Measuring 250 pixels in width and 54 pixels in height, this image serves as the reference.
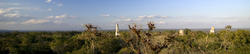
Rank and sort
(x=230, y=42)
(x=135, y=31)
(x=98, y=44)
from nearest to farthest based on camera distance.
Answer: (x=135, y=31) → (x=98, y=44) → (x=230, y=42)

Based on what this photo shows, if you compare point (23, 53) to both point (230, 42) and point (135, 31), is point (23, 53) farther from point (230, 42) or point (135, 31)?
point (230, 42)

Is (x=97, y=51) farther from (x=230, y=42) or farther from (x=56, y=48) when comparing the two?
→ (x=230, y=42)

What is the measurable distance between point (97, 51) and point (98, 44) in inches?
26.4

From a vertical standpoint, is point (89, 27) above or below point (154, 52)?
above

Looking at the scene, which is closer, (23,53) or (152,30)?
(152,30)

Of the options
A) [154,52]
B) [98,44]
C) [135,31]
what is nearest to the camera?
[135,31]

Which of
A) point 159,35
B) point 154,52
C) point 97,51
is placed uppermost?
point 159,35

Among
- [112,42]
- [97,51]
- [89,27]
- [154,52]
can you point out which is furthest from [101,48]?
[154,52]

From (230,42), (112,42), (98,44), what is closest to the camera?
(98,44)

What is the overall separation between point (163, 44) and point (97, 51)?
10797 mm

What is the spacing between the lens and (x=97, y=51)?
1783 centimetres

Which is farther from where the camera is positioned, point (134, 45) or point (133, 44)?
point (134, 45)

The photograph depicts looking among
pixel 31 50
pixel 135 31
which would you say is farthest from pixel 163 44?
pixel 31 50

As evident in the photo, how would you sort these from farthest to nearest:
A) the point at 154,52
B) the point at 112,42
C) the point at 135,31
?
the point at 112,42, the point at 154,52, the point at 135,31
